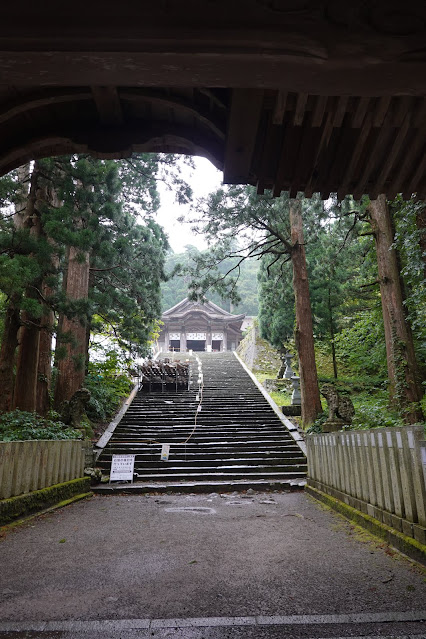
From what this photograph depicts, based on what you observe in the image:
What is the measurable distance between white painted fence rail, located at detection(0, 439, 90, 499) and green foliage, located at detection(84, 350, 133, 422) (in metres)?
4.97

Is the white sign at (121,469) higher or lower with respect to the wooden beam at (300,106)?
lower

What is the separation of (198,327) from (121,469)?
2773 cm

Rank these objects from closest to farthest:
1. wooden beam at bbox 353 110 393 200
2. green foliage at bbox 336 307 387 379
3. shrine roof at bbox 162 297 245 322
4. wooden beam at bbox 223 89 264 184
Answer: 1. wooden beam at bbox 223 89 264 184
2. wooden beam at bbox 353 110 393 200
3. green foliage at bbox 336 307 387 379
4. shrine roof at bbox 162 297 245 322

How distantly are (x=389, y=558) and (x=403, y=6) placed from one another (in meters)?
3.53

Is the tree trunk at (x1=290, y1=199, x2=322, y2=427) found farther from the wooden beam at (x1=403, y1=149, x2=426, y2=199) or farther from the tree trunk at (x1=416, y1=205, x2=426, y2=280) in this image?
the wooden beam at (x1=403, y1=149, x2=426, y2=199)

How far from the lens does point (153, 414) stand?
13.5 metres

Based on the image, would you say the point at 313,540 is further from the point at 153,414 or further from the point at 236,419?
the point at 153,414

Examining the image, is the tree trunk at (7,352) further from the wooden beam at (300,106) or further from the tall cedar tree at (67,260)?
the wooden beam at (300,106)

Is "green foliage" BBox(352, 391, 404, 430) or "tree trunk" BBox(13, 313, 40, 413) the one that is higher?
"tree trunk" BBox(13, 313, 40, 413)

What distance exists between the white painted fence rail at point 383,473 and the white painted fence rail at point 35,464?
3786 millimetres

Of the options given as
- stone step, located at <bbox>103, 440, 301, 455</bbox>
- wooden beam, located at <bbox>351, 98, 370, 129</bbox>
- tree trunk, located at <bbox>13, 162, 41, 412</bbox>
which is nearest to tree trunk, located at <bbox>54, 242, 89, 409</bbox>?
stone step, located at <bbox>103, 440, 301, 455</bbox>

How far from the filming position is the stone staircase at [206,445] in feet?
27.8

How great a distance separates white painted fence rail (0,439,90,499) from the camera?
4.62m

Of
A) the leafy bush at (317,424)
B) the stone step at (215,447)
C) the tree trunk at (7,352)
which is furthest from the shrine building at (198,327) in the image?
the tree trunk at (7,352)
